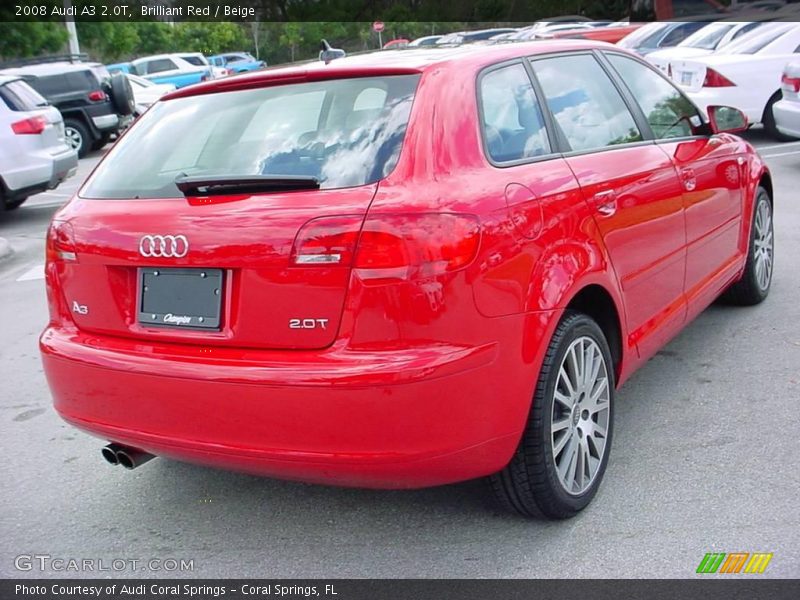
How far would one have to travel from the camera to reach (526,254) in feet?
10.1

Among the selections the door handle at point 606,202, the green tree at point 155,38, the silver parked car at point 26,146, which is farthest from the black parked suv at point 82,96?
the green tree at point 155,38

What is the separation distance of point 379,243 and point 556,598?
4.01 feet

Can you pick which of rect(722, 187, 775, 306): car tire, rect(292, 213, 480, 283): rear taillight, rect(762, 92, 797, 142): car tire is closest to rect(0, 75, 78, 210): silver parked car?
rect(722, 187, 775, 306): car tire

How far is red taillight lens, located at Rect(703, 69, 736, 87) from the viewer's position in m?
12.7

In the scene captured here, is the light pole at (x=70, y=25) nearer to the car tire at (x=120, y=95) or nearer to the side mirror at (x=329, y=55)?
the car tire at (x=120, y=95)

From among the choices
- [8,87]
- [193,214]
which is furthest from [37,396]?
[8,87]

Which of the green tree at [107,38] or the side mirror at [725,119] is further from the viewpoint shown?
the green tree at [107,38]

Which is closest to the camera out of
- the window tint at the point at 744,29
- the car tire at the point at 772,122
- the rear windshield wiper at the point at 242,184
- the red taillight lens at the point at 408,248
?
the red taillight lens at the point at 408,248

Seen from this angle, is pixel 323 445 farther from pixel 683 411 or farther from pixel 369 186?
pixel 683 411

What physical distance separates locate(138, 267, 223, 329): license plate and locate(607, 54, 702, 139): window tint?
2.32 meters

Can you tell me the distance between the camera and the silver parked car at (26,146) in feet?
35.9

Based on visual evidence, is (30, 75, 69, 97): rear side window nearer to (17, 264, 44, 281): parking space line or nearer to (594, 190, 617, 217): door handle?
(17, 264, 44, 281): parking space line

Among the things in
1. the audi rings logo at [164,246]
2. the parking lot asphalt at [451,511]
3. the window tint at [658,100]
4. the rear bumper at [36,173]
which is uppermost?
the window tint at [658,100]

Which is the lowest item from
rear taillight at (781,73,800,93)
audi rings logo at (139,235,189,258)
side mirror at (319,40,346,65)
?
rear taillight at (781,73,800,93)
